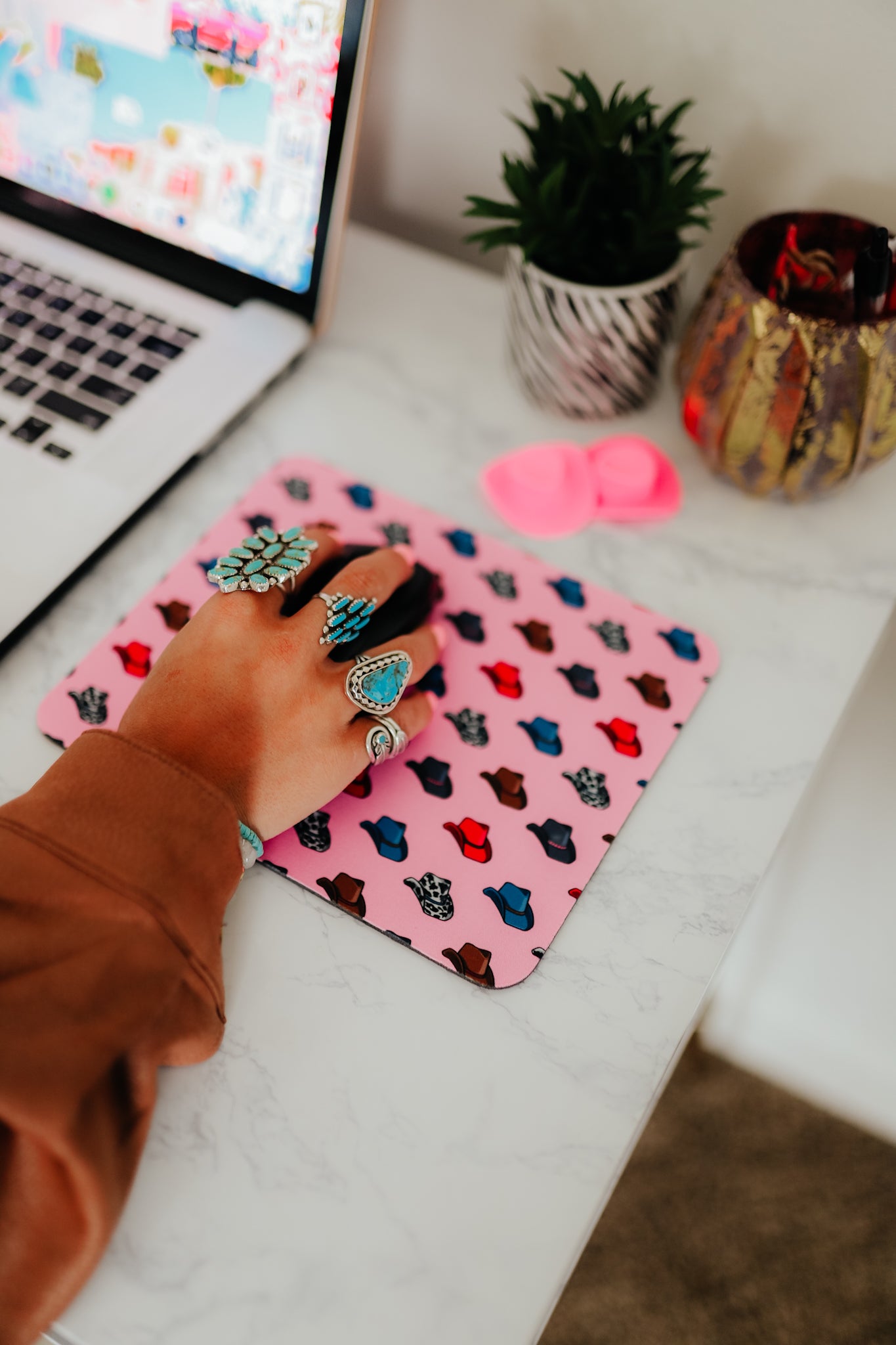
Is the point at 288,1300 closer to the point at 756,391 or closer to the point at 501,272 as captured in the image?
the point at 756,391

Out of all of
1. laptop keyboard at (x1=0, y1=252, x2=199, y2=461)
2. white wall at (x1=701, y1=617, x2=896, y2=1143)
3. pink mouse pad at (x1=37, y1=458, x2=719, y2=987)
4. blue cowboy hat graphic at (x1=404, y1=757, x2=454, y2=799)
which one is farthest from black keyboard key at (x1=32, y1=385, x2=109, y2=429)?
white wall at (x1=701, y1=617, x2=896, y2=1143)

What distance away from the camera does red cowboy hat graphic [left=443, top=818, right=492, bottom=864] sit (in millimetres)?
545

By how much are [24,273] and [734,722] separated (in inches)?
23.9

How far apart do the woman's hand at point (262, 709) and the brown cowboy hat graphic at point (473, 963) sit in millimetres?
107

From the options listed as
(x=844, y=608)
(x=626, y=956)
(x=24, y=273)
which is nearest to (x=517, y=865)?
(x=626, y=956)

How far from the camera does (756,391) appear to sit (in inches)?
25.8

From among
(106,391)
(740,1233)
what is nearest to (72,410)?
(106,391)

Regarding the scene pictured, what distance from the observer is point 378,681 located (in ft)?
1.86

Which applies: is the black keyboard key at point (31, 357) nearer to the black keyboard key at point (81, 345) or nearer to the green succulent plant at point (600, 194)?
the black keyboard key at point (81, 345)

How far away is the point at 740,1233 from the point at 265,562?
0.96 m

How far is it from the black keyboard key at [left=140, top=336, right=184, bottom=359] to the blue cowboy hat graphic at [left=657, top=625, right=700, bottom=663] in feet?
1.30

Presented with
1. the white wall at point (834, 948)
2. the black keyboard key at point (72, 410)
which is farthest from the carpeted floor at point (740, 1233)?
the black keyboard key at point (72, 410)

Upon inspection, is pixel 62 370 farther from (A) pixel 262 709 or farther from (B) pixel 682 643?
(B) pixel 682 643

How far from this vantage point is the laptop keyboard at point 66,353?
0.67 metres
